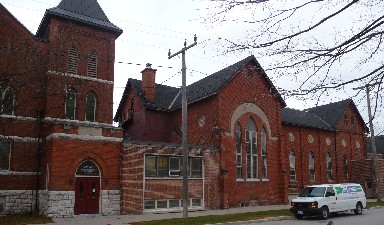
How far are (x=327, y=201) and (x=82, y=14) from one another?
2061 cm

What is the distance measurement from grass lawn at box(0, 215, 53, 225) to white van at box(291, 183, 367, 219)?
1381cm

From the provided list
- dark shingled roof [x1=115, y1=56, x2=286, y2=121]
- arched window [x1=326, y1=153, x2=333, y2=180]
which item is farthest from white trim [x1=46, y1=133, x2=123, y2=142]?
arched window [x1=326, y1=153, x2=333, y2=180]

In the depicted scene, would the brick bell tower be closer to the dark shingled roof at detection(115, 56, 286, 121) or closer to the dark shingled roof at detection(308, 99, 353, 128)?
the dark shingled roof at detection(115, 56, 286, 121)

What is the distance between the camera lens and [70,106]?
26.1 metres

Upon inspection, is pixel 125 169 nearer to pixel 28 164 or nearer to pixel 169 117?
Result: pixel 28 164

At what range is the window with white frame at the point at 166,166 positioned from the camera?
2505cm

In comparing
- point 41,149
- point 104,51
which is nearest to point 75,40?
point 104,51

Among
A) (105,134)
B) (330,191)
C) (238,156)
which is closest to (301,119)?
(238,156)

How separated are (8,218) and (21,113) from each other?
6831 mm

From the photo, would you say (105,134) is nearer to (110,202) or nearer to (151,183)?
(110,202)

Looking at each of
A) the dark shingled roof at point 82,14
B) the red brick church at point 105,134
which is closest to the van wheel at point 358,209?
the red brick church at point 105,134

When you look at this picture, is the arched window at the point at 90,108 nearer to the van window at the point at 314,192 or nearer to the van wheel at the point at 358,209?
the van window at the point at 314,192

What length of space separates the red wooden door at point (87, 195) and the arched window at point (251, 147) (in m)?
12.8

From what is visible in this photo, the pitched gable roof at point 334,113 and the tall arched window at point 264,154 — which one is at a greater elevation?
the pitched gable roof at point 334,113
